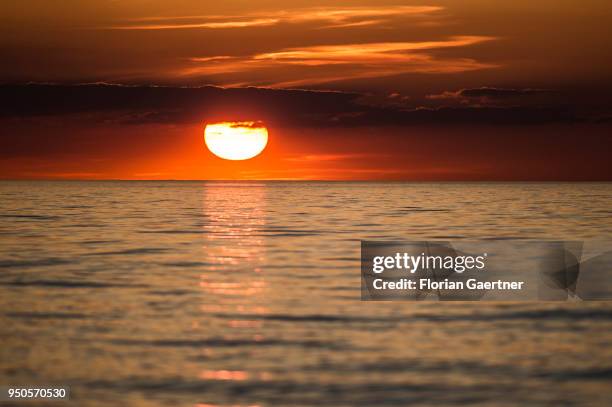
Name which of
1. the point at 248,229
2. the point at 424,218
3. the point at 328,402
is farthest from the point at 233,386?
the point at 424,218

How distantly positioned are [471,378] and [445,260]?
19.0 meters

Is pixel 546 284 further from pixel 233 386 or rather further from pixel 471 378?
pixel 233 386

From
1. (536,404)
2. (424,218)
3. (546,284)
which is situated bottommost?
(536,404)

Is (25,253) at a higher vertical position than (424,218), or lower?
lower

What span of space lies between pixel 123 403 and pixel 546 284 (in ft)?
55.1

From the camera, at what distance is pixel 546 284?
25.9 metres

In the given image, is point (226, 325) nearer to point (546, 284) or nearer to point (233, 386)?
point (233, 386)

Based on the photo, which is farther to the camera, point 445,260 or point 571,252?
point 571,252

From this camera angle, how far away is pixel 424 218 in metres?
58.2

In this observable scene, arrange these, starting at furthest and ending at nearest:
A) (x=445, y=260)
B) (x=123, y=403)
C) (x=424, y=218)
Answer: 1. (x=424, y=218)
2. (x=445, y=260)
3. (x=123, y=403)

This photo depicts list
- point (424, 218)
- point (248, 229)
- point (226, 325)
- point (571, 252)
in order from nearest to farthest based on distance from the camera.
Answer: point (226, 325) → point (571, 252) → point (248, 229) → point (424, 218)

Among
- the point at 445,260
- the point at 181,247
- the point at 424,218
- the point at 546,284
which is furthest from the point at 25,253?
the point at 424,218

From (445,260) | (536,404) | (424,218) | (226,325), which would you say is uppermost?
(424,218)

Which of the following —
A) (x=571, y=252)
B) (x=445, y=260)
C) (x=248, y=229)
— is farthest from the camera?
(x=248, y=229)
